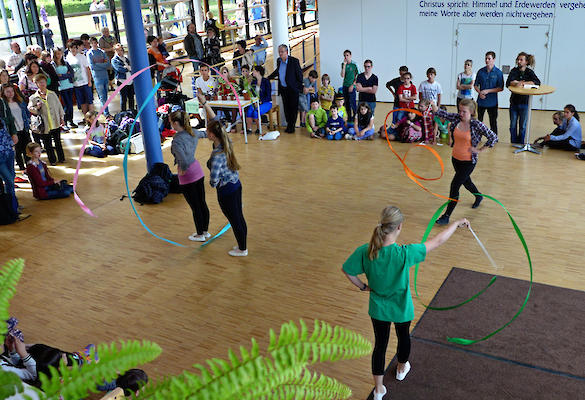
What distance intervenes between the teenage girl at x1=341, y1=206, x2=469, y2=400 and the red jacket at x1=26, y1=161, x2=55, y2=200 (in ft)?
20.6

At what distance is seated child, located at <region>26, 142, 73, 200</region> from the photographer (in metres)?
8.16

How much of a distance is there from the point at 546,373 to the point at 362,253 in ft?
6.05

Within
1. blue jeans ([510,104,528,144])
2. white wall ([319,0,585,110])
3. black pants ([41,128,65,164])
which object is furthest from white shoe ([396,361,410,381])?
white wall ([319,0,585,110])

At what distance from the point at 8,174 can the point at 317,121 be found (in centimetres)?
554

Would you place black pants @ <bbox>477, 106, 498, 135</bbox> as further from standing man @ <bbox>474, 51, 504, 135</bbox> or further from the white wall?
the white wall

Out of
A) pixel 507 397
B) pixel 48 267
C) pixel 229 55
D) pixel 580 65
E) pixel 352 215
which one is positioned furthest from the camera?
pixel 229 55

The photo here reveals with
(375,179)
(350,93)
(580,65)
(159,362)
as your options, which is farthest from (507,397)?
(580,65)

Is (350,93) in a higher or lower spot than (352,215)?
higher

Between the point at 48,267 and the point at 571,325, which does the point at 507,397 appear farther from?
the point at 48,267

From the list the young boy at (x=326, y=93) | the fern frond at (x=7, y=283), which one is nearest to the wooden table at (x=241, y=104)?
the young boy at (x=326, y=93)

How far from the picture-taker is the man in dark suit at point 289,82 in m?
10.8

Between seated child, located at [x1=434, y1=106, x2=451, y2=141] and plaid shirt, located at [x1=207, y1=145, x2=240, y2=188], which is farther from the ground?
plaid shirt, located at [x1=207, y1=145, x2=240, y2=188]

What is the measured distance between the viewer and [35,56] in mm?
11789

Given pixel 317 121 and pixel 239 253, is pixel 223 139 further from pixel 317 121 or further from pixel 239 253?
pixel 317 121
